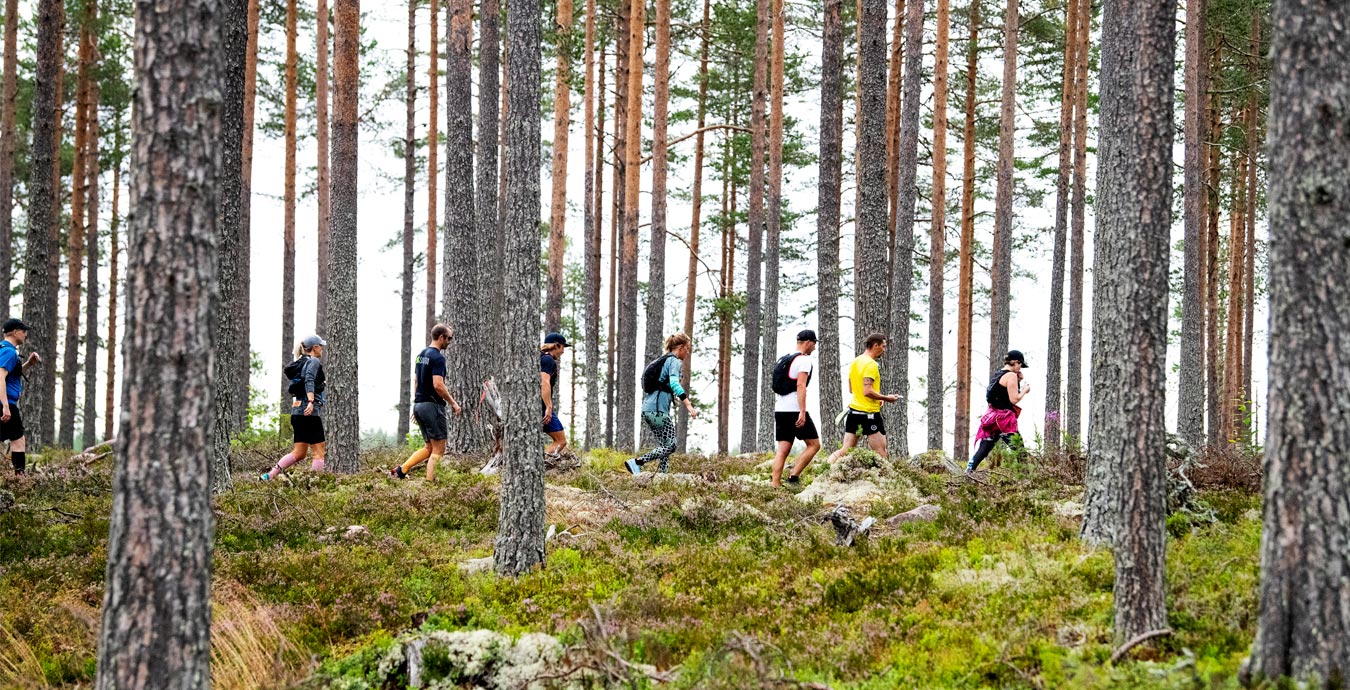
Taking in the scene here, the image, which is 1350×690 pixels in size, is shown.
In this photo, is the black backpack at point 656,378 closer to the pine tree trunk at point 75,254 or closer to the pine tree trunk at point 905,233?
the pine tree trunk at point 905,233

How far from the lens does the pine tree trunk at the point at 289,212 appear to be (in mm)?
26016

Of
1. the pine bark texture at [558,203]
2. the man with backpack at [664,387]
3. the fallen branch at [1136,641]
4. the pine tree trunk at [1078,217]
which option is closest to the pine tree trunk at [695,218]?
the pine bark texture at [558,203]

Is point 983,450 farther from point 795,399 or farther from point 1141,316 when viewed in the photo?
point 1141,316

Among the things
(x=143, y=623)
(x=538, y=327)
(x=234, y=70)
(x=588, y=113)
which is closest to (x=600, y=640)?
(x=143, y=623)

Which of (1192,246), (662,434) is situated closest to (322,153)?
(662,434)

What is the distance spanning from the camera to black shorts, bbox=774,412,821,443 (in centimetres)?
1332

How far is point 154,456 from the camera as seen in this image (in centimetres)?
483

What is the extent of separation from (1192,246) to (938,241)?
16.8ft

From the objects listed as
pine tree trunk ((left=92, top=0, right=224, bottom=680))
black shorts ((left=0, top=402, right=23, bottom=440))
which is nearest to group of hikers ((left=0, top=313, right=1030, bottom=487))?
black shorts ((left=0, top=402, right=23, bottom=440))

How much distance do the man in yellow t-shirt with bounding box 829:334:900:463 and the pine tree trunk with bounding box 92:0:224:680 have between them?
31.9 feet

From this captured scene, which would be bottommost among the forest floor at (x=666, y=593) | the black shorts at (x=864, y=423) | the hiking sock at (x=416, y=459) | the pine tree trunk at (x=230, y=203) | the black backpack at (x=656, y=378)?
the forest floor at (x=666, y=593)

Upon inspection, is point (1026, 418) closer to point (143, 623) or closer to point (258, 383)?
point (143, 623)

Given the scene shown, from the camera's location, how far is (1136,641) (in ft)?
18.2

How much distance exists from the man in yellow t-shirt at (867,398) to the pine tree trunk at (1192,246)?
9.83 m
